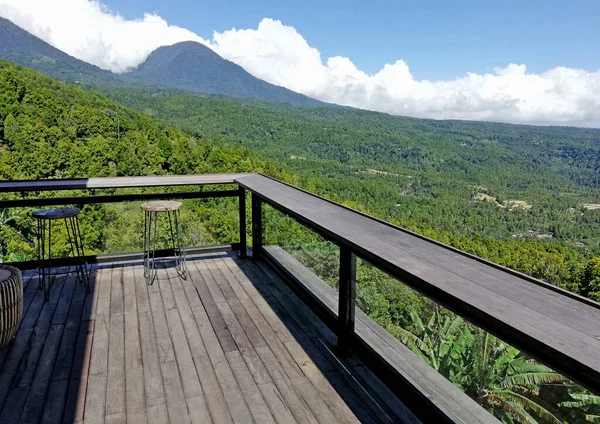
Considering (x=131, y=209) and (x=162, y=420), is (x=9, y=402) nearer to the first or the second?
(x=162, y=420)

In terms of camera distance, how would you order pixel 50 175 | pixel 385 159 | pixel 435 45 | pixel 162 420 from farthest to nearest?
1. pixel 385 159
2. pixel 435 45
3. pixel 50 175
4. pixel 162 420

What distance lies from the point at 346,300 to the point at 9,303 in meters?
2.05

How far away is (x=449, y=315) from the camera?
1642 millimetres

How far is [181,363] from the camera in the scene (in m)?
2.37

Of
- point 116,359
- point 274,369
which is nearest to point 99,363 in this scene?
point 116,359

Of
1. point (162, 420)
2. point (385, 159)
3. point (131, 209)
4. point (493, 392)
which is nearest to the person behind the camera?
point (493, 392)

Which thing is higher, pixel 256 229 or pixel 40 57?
pixel 40 57

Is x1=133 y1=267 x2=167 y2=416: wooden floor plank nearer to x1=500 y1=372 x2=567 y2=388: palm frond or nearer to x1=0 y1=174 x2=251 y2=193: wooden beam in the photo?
x1=0 y1=174 x2=251 y2=193: wooden beam

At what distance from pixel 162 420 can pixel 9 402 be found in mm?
827

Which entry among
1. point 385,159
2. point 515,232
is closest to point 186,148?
point 515,232

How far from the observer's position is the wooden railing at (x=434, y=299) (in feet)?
3.40

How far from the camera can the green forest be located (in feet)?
5.59

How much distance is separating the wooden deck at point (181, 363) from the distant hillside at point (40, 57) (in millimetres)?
119040

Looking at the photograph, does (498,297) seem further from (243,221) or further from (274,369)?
(243,221)
